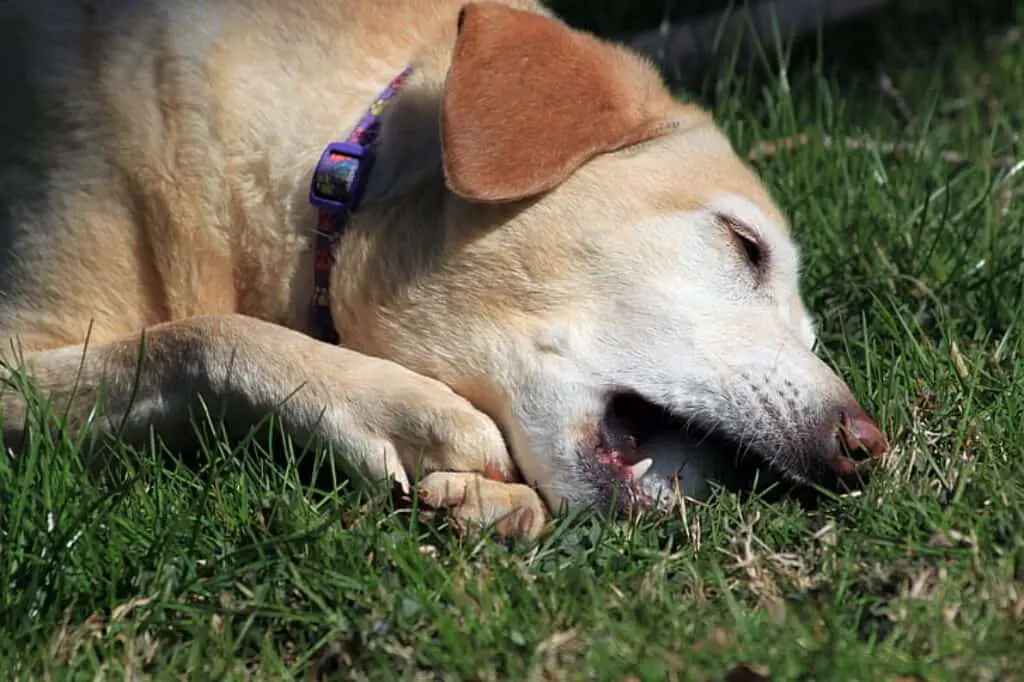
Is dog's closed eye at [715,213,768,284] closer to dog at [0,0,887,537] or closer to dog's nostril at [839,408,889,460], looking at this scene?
dog at [0,0,887,537]

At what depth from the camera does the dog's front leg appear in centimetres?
289

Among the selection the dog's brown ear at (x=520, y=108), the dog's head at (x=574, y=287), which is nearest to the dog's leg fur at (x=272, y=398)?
the dog's head at (x=574, y=287)

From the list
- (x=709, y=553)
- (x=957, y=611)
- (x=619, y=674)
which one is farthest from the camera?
(x=709, y=553)

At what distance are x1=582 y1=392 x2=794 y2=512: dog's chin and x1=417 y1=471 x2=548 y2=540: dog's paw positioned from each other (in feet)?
0.54

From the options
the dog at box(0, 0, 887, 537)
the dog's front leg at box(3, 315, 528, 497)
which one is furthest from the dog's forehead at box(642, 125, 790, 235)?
the dog's front leg at box(3, 315, 528, 497)

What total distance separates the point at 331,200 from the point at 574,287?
57 centimetres

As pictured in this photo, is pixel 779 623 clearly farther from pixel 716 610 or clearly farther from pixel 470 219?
pixel 470 219

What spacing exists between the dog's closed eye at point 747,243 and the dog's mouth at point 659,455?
426mm

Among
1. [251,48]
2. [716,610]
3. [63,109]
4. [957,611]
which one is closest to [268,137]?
[251,48]

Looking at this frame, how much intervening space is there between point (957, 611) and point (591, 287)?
1.01 m

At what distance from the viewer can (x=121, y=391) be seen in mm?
3127

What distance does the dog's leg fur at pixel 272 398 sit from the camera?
288 cm

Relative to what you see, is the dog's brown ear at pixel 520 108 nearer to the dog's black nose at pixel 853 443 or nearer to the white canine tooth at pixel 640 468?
the white canine tooth at pixel 640 468

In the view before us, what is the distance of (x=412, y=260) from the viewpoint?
10.4 feet
